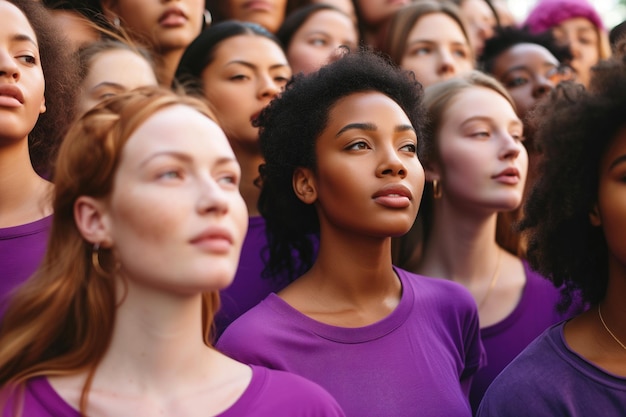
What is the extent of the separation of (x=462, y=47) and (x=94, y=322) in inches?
153

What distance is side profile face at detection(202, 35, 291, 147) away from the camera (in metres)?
4.52

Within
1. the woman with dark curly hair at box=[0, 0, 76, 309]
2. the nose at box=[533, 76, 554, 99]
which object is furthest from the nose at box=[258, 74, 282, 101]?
the nose at box=[533, 76, 554, 99]

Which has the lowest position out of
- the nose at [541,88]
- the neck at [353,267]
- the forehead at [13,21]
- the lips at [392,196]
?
the neck at [353,267]

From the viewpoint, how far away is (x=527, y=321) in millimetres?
4129

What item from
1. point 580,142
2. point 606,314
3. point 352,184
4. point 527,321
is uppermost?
point 580,142

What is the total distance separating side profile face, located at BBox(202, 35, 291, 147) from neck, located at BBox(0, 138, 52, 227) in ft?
4.03

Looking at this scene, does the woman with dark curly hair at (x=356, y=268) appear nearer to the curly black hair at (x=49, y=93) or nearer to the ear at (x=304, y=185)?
the ear at (x=304, y=185)

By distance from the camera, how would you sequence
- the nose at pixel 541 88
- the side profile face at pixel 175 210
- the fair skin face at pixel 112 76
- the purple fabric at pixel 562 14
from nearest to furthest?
the side profile face at pixel 175 210
the fair skin face at pixel 112 76
the nose at pixel 541 88
the purple fabric at pixel 562 14

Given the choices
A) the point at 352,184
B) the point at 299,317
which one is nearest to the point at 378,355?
the point at 299,317

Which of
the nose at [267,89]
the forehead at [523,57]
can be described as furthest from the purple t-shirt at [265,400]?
the forehead at [523,57]

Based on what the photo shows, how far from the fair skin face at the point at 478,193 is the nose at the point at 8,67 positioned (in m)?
2.04

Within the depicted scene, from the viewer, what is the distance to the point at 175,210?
7.93 ft

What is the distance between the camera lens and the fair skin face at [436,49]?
5.67 m

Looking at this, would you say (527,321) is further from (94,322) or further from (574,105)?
(94,322)
